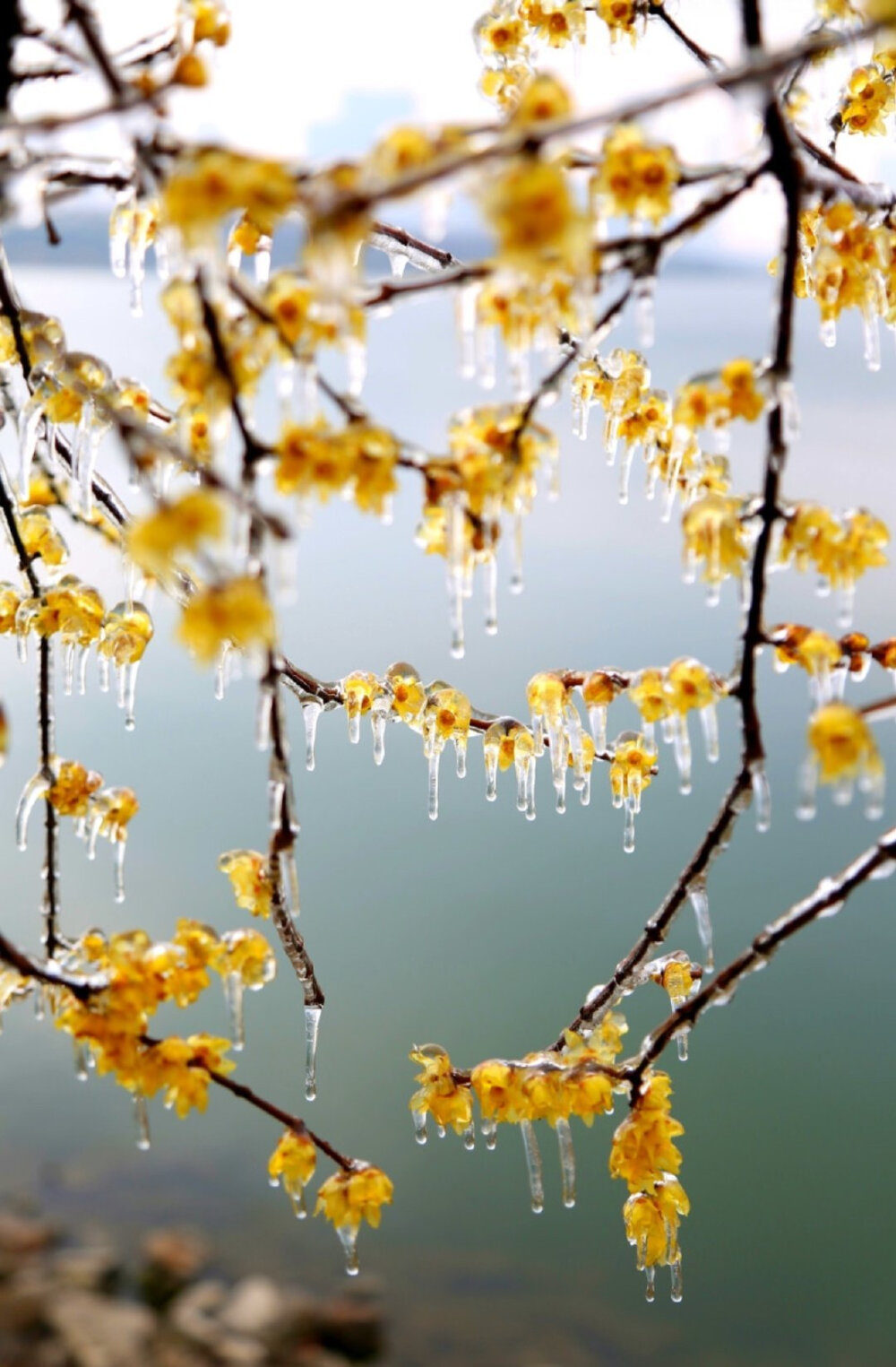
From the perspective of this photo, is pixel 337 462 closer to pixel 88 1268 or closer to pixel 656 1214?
pixel 656 1214

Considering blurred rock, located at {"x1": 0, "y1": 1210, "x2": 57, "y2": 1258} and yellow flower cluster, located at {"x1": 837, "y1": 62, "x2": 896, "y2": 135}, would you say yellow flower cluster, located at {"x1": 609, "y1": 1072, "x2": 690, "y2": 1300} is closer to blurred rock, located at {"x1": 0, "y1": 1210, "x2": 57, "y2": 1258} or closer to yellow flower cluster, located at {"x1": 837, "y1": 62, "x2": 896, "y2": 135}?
yellow flower cluster, located at {"x1": 837, "y1": 62, "x2": 896, "y2": 135}

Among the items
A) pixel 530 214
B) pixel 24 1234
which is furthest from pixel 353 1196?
pixel 24 1234

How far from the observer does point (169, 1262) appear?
3.53m

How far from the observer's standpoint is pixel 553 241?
486 mm

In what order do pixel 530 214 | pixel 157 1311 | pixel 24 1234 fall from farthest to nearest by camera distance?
1. pixel 24 1234
2. pixel 157 1311
3. pixel 530 214

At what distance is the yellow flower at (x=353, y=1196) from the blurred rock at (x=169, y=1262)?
9.49 ft

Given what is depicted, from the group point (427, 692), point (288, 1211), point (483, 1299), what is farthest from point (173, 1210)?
point (427, 692)

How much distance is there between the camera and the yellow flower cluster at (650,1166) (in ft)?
3.00

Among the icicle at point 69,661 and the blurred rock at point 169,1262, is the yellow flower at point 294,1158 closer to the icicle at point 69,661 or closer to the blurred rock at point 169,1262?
the icicle at point 69,661

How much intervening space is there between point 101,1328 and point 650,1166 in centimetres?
291

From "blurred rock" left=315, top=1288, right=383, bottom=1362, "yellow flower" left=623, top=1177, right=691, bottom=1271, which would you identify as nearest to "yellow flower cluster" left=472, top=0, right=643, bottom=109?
"yellow flower" left=623, top=1177, right=691, bottom=1271

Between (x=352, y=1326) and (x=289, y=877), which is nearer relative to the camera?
(x=289, y=877)

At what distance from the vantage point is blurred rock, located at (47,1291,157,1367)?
3119mm

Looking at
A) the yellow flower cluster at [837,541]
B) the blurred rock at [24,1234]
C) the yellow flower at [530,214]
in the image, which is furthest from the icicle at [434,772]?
the blurred rock at [24,1234]
